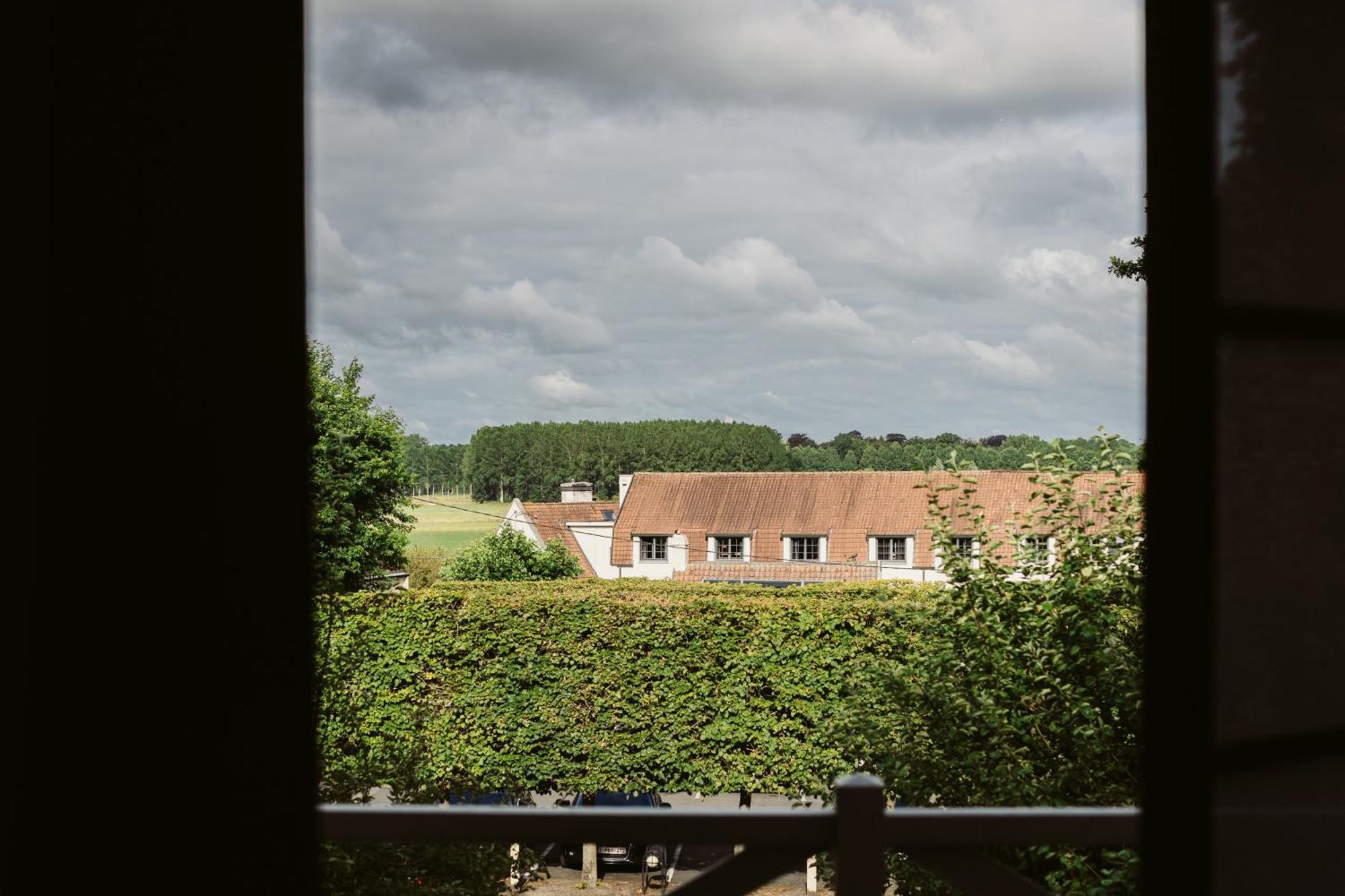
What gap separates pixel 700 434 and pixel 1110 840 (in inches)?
1923

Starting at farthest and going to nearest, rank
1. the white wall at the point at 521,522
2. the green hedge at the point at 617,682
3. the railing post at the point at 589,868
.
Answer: the white wall at the point at 521,522 → the railing post at the point at 589,868 → the green hedge at the point at 617,682

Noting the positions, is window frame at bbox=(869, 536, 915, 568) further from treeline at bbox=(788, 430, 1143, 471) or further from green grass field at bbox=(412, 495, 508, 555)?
green grass field at bbox=(412, 495, 508, 555)

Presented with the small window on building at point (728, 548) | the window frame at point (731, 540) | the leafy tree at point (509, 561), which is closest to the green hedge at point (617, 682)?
the leafy tree at point (509, 561)

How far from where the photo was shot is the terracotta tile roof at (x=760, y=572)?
1011 inches

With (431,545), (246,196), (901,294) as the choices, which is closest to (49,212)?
(246,196)

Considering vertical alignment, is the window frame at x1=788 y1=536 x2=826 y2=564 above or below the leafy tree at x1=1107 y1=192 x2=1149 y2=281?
below

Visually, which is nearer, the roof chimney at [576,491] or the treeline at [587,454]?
the roof chimney at [576,491]

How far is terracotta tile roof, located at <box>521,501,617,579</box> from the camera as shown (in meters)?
29.5

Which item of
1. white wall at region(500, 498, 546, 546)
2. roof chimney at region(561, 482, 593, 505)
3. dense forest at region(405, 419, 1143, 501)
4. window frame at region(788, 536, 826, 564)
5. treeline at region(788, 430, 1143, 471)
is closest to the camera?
treeline at region(788, 430, 1143, 471)

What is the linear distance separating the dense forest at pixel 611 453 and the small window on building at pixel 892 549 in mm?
13122

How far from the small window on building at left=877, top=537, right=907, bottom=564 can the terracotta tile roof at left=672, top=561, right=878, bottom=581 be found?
4.10ft

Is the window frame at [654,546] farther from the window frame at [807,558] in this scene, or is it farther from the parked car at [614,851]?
the parked car at [614,851]

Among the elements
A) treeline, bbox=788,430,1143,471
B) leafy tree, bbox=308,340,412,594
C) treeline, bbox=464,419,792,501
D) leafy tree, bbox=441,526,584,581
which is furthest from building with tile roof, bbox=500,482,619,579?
leafy tree, bbox=308,340,412,594

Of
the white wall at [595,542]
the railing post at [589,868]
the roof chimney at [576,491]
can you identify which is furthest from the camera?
the roof chimney at [576,491]
